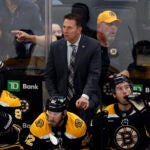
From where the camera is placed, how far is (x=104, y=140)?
695 centimetres

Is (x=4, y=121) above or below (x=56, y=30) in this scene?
below

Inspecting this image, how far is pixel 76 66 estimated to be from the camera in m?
7.09

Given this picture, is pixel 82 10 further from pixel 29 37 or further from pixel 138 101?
pixel 138 101

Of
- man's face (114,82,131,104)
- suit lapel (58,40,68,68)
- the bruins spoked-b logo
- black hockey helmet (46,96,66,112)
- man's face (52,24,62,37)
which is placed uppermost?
man's face (52,24,62,37)

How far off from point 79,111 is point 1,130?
33.9 inches

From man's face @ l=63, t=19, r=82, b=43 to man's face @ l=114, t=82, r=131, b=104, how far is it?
68cm

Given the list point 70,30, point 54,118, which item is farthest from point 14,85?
point 54,118

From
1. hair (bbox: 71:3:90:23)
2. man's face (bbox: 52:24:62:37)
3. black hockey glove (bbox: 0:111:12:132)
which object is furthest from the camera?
man's face (bbox: 52:24:62:37)

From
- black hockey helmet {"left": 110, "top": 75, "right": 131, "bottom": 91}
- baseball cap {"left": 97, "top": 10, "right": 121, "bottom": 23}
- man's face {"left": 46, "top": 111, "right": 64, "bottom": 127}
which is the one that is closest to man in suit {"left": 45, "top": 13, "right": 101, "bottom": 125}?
black hockey helmet {"left": 110, "top": 75, "right": 131, "bottom": 91}

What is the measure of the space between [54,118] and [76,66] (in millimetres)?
724

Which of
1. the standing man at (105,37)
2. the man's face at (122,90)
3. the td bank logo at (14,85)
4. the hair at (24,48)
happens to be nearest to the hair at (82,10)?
the standing man at (105,37)

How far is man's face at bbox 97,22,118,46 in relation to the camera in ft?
24.1

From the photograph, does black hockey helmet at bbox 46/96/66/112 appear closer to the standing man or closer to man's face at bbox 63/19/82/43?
man's face at bbox 63/19/82/43

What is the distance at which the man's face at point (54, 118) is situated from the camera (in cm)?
662
